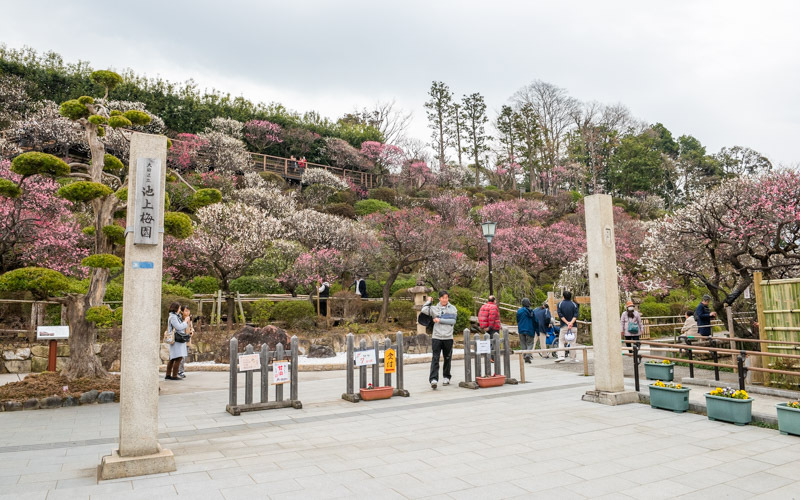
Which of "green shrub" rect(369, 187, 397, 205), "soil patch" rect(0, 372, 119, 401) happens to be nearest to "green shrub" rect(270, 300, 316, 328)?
"soil patch" rect(0, 372, 119, 401)

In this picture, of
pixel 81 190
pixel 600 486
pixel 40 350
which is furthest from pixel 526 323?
pixel 40 350

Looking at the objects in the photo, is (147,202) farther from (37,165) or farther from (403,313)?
(403,313)

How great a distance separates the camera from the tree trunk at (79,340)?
8.55 m

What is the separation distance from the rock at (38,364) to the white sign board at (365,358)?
Result: 28.7 ft

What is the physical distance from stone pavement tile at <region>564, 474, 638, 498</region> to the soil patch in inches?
316

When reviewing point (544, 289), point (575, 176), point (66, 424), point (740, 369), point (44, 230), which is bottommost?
point (66, 424)

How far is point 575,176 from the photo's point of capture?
43.1 metres

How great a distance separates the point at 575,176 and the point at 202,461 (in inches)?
1706

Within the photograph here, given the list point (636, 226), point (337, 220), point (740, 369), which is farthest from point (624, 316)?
point (636, 226)

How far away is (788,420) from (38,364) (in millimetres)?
14797

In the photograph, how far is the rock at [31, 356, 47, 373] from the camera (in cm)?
1136

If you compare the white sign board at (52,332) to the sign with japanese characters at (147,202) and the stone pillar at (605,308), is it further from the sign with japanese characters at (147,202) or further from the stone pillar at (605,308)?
the stone pillar at (605,308)

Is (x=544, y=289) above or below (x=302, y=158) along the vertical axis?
below

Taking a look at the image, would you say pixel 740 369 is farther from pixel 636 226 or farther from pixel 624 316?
pixel 636 226
